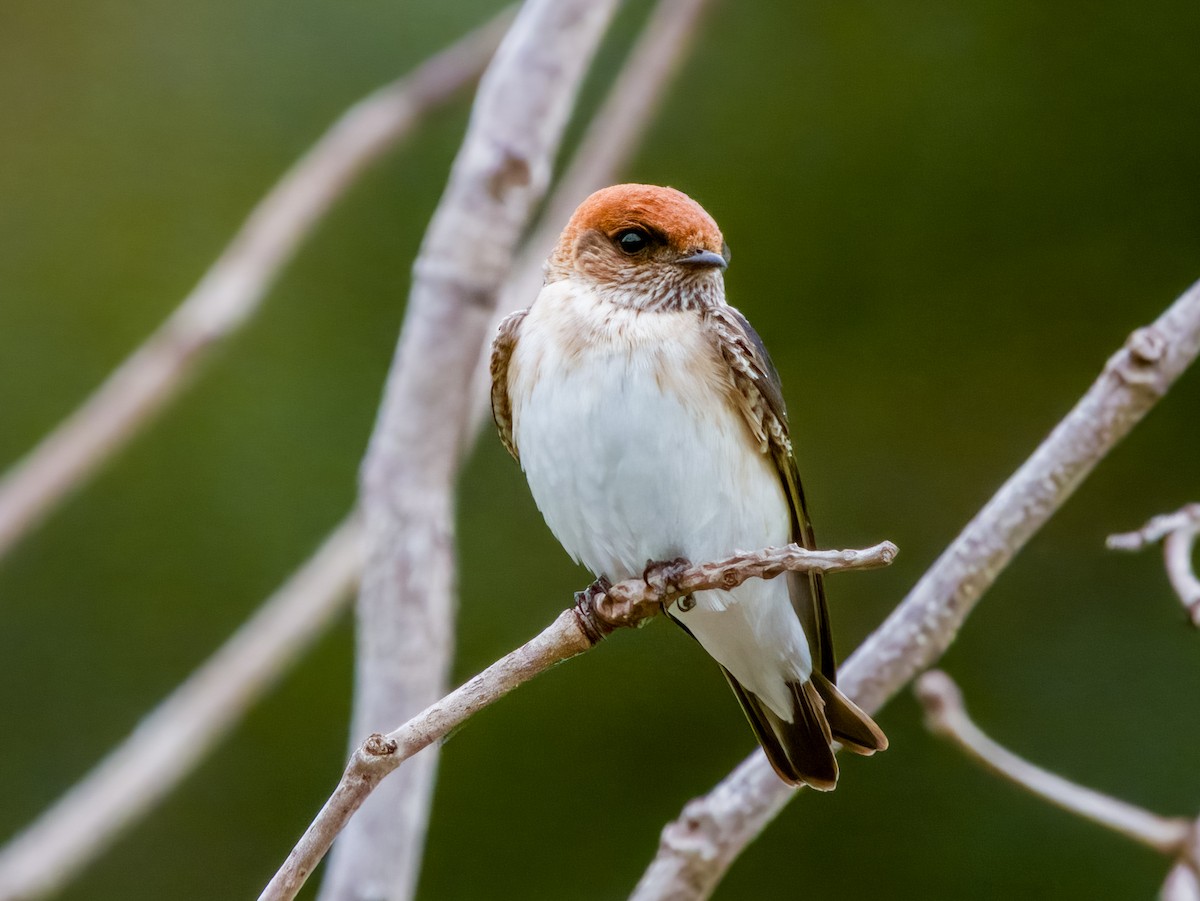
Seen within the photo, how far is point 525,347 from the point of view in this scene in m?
1.72

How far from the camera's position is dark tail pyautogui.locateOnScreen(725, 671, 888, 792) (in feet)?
5.44

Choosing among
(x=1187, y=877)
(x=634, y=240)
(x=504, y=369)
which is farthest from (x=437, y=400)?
(x=1187, y=877)

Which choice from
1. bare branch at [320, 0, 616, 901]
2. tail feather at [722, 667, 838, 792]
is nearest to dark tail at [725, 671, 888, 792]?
tail feather at [722, 667, 838, 792]

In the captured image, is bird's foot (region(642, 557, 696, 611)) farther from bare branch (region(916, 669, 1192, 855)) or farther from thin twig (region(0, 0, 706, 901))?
thin twig (region(0, 0, 706, 901))

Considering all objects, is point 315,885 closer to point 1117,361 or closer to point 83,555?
point 83,555

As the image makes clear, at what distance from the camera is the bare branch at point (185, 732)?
2191mm

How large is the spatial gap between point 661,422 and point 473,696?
571mm

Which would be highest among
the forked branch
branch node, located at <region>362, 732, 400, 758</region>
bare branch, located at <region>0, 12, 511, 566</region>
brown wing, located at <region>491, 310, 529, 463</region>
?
bare branch, located at <region>0, 12, 511, 566</region>

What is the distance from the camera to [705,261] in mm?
1714

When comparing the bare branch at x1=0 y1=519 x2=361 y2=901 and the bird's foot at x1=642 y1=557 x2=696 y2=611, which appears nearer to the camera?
the bird's foot at x1=642 y1=557 x2=696 y2=611

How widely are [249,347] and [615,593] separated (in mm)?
2423

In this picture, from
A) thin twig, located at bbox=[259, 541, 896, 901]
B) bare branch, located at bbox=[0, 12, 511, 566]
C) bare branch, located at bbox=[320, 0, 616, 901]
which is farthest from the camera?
bare branch, located at bbox=[0, 12, 511, 566]

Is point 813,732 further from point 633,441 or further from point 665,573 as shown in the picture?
point 633,441

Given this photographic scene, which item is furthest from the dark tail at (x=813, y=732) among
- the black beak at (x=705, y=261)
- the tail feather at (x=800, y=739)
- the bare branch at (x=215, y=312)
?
the bare branch at (x=215, y=312)
